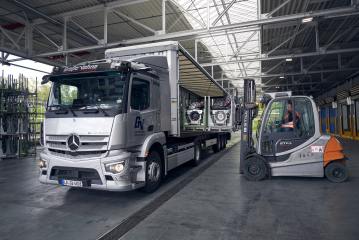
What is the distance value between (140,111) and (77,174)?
1.67m

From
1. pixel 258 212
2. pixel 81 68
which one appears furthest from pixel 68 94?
pixel 258 212

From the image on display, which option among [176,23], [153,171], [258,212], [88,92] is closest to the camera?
[258,212]

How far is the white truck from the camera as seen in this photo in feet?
15.7

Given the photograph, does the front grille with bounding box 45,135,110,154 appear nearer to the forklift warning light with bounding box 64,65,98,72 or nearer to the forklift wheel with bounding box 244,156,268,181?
the forklift warning light with bounding box 64,65,98,72

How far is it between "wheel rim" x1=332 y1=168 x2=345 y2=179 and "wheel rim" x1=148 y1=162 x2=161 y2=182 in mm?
4324

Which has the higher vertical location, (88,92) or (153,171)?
(88,92)

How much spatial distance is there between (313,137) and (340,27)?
7.81 meters

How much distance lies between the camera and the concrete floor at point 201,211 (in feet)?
12.6

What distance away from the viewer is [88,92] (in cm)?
522

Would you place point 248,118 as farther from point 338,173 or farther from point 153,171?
point 153,171

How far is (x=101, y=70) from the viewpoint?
512 centimetres

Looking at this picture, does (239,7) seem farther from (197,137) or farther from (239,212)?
(239,212)

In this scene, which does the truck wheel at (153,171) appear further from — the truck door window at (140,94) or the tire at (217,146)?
the tire at (217,146)

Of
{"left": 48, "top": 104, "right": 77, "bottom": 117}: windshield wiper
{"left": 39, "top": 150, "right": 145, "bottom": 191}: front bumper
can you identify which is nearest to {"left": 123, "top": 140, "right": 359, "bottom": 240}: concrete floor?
{"left": 39, "top": 150, "right": 145, "bottom": 191}: front bumper
